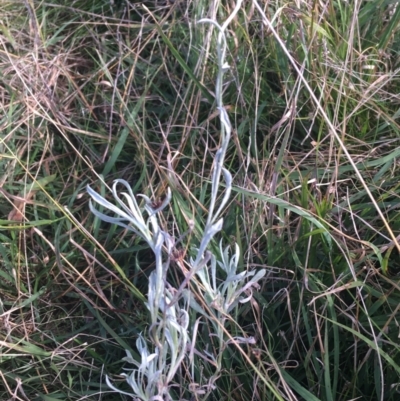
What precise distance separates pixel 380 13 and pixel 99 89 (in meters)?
0.64

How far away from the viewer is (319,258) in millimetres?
1008

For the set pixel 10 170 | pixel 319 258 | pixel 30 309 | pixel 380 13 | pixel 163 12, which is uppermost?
pixel 380 13

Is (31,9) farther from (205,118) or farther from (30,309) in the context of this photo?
(30,309)

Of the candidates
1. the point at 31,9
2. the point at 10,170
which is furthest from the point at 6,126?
the point at 31,9

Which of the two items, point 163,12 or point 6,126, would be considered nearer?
point 6,126

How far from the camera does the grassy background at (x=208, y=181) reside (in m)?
0.95

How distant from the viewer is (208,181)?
991mm

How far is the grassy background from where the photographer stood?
37.4 inches

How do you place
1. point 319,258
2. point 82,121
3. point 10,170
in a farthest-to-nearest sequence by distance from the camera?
point 82,121 → point 10,170 → point 319,258

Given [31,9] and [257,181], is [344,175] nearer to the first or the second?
[257,181]

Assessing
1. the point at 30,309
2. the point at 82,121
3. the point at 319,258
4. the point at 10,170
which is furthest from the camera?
the point at 82,121

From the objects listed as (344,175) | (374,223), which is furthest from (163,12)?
(374,223)

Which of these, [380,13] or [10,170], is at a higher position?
[380,13]

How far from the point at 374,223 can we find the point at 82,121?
0.69 m
